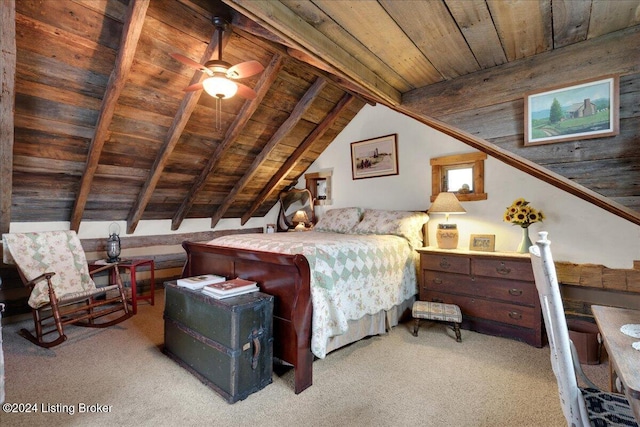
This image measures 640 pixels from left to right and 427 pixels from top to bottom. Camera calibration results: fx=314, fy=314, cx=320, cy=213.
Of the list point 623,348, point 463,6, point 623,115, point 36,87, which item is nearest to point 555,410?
point 623,348

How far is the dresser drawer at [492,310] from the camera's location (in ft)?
8.59

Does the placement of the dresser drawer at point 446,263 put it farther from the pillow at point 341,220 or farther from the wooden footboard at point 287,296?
the wooden footboard at point 287,296

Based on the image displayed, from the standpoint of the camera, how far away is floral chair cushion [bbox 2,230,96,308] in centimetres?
277

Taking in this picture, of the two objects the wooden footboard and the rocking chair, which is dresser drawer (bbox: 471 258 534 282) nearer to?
the wooden footboard

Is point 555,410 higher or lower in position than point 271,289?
lower

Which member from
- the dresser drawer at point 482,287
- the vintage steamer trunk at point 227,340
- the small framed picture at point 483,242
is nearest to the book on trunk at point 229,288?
the vintage steamer trunk at point 227,340

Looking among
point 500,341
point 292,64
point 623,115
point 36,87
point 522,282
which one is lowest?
point 500,341

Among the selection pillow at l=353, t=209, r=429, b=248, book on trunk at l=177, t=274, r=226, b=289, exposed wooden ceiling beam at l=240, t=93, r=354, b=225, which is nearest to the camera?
book on trunk at l=177, t=274, r=226, b=289

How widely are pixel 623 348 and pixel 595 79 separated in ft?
4.23

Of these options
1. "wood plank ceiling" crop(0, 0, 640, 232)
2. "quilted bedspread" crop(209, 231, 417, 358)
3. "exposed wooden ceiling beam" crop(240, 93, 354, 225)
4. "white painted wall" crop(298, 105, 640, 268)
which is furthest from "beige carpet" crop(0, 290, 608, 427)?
"exposed wooden ceiling beam" crop(240, 93, 354, 225)

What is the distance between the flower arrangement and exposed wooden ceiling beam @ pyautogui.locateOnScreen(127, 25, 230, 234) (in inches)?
116

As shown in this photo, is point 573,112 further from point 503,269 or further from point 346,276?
point 346,276

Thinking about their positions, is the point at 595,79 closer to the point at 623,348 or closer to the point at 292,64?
the point at 623,348

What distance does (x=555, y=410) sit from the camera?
1.75m
